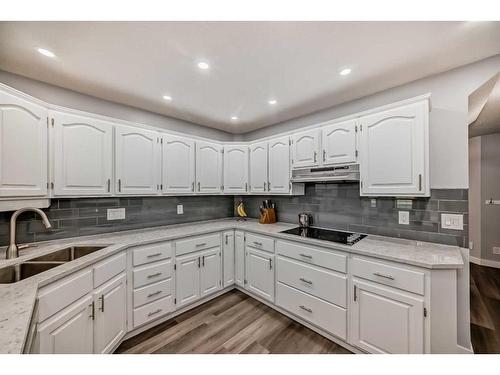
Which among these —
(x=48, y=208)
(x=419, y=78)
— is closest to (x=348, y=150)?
(x=419, y=78)

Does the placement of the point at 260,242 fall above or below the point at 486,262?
above

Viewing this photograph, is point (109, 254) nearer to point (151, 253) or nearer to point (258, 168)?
point (151, 253)

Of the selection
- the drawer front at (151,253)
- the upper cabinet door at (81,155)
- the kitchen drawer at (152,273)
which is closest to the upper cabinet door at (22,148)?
the upper cabinet door at (81,155)

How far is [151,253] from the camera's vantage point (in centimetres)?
202

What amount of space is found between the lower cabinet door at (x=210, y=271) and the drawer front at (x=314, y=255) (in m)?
0.83

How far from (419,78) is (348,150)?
873mm

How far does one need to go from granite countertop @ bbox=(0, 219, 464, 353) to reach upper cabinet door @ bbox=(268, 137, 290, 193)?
0.63 m

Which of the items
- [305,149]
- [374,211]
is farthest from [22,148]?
[374,211]

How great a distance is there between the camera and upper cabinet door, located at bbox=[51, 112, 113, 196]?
1.78 meters

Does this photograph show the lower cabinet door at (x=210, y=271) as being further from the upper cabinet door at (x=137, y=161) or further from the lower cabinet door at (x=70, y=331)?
the lower cabinet door at (x=70, y=331)

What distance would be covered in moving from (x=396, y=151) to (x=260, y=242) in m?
1.66

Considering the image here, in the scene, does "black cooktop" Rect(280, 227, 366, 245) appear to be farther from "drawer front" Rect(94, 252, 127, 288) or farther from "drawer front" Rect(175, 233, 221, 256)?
"drawer front" Rect(94, 252, 127, 288)

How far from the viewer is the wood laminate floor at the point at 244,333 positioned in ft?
5.73
